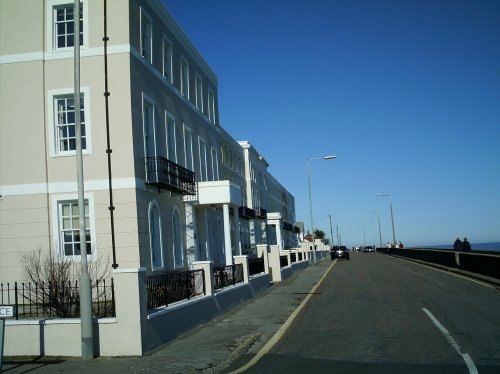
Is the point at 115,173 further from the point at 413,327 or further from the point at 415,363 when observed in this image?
the point at 415,363

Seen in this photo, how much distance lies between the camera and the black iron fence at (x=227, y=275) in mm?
16438

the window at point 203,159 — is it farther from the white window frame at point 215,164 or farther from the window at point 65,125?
the window at point 65,125

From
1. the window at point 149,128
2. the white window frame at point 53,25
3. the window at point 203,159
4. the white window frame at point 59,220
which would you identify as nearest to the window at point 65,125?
the white window frame at point 59,220

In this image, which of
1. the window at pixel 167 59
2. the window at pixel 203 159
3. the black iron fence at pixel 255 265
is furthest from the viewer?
the window at pixel 203 159

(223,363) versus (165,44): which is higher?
(165,44)

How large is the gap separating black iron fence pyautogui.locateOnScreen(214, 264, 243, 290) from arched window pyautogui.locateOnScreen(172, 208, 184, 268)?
3274 mm

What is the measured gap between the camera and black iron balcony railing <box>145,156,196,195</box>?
19.0 metres

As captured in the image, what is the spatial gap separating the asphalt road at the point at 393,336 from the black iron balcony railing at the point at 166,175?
6690 mm

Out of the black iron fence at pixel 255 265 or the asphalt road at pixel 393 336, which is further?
the black iron fence at pixel 255 265

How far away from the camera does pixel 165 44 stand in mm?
22547

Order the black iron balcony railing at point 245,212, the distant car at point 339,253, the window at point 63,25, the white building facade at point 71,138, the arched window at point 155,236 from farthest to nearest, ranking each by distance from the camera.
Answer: the distant car at point 339,253
the black iron balcony railing at point 245,212
the arched window at point 155,236
the window at point 63,25
the white building facade at point 71,138

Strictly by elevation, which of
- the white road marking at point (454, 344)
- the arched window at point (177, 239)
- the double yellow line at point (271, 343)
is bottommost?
the white road marking at point (454, 344)

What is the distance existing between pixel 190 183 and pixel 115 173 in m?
4.78

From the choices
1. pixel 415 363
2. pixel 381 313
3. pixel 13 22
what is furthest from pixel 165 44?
pixel 415 363
